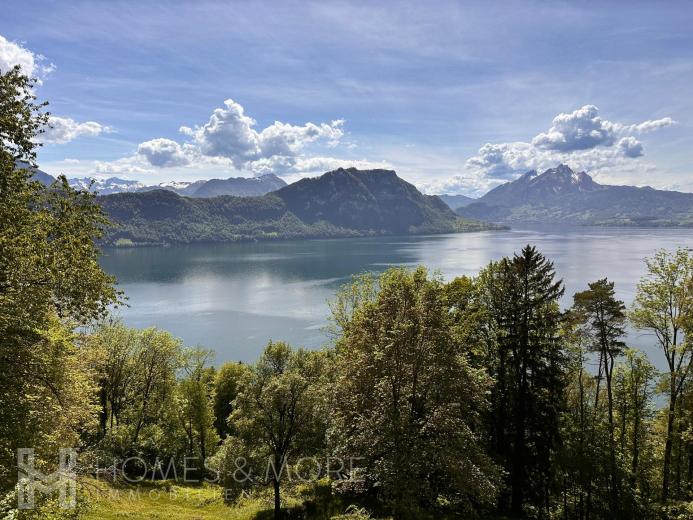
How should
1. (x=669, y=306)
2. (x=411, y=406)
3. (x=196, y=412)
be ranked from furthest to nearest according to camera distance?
1. (x=196, y=412)
2. (x=669, y=306)
3. (x=411, y=406)

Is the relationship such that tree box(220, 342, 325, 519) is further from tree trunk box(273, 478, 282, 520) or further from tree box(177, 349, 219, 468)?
tree box(177, 349, 219, 468)

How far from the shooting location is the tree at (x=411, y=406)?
1916 cm

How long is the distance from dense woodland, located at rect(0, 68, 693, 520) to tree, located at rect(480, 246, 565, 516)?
5.7 inches

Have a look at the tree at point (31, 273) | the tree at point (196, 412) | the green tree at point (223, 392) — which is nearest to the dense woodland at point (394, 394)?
the tree at point (31, 273)

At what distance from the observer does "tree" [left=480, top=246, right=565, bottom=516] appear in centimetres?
2981

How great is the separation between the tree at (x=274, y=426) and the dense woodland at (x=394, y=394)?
0.09m

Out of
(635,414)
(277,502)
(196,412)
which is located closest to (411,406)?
(277,502)

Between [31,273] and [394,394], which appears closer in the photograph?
[31,273]

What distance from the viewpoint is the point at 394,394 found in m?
20.5

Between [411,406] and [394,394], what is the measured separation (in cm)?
133

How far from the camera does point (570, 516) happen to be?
33.2 m

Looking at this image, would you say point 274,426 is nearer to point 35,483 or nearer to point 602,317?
point 35,483

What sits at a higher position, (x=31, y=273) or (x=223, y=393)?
(x=31, y=273)

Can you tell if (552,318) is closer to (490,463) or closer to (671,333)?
(671,333)
